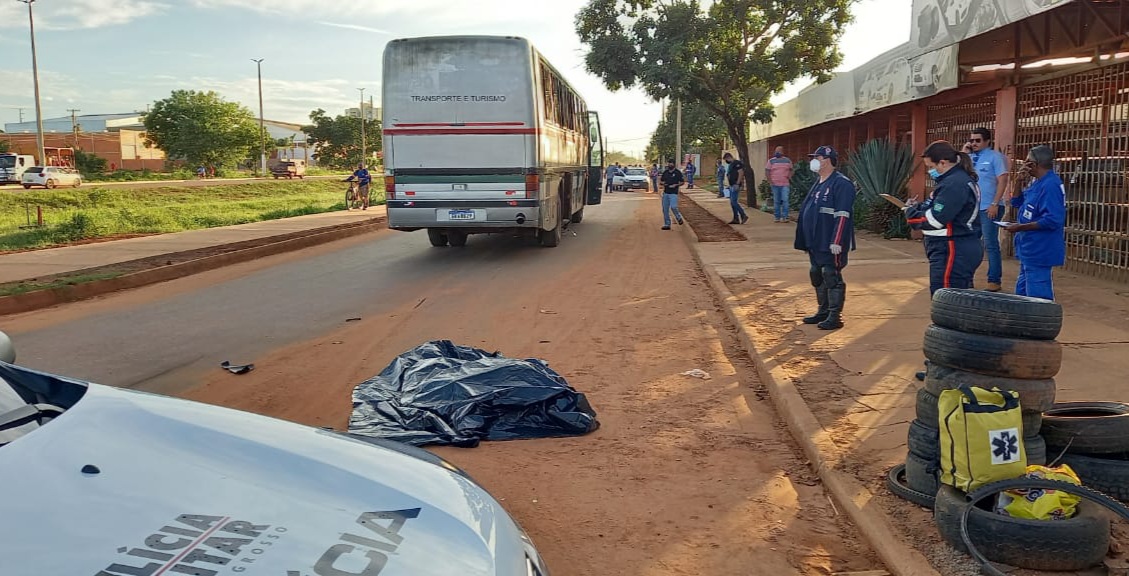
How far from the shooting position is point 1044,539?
3236mm

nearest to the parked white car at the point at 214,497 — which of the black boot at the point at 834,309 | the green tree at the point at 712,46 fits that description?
the black boot at the point at 834,309

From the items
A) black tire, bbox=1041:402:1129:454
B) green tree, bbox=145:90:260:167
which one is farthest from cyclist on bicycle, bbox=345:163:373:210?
green tree, bbox=145:90:260:167

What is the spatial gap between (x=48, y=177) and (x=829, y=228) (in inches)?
1756

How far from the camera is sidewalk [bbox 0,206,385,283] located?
42.6 feet

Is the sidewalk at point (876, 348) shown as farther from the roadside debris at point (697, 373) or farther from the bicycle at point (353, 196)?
the bicycle at point (353, 196)

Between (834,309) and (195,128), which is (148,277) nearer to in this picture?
(834,309)

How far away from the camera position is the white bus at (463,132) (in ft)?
44.1

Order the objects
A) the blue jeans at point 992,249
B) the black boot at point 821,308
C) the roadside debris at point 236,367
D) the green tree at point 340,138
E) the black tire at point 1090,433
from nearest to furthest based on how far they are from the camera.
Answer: the black tire at point 1090,433
the roadside debris at point 236,367
the black boot at point 821,308
the blue jeans at point 992,249
the green tree at point 340,138

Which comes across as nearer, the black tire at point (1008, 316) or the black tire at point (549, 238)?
the black tire at point (1008, 316)

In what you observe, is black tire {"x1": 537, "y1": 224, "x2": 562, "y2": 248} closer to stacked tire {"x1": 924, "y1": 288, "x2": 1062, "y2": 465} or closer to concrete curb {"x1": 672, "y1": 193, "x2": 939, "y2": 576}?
concrete curb {"x1": 672, "y1": 193, "x2": 939, "y2": 576}

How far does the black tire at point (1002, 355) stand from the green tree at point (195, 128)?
7214 cm

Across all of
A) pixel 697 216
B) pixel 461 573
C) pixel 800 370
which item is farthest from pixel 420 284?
pixel 697 216

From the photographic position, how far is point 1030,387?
3.73 meters

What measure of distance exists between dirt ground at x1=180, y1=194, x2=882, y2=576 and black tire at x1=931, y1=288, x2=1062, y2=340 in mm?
1109
